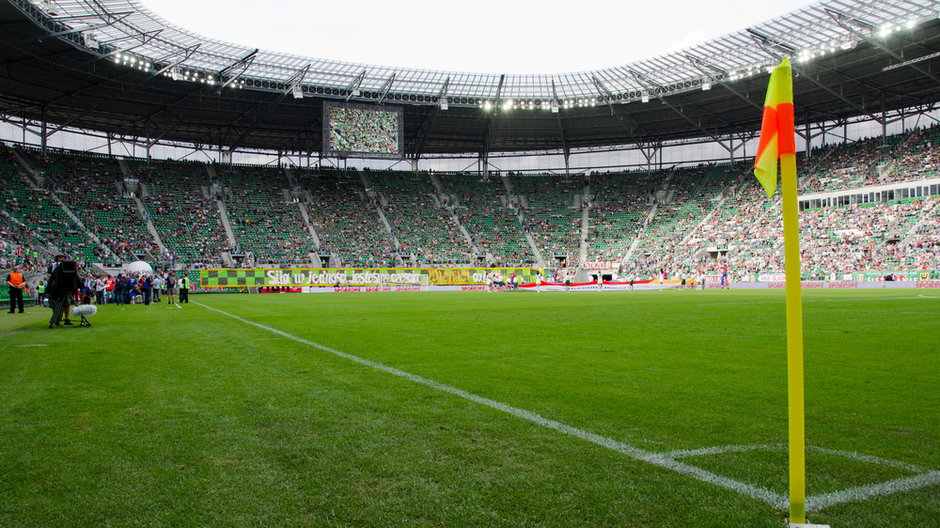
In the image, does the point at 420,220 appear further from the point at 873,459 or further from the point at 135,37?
the point at 873,459

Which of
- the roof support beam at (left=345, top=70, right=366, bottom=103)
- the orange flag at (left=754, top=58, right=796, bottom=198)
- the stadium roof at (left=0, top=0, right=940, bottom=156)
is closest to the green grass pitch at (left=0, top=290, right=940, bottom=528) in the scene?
the orange flag at (left=754, top=58, right=796, bottom=198)

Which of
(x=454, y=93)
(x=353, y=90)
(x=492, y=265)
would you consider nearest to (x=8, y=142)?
(x=353, y=90)

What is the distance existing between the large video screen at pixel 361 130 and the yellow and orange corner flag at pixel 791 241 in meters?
50.9

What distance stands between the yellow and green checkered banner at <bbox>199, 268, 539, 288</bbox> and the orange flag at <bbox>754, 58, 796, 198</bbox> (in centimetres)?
5010

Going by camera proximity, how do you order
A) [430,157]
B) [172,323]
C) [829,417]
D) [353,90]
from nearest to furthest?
1. [829,417]
2. [172,323]
3. [353,90]
4. [430,157]

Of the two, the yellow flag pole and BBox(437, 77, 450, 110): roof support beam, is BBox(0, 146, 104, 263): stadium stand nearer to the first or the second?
BBox(437, 77, 450, 110): roof support beam

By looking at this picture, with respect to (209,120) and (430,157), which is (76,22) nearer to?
(209,120)

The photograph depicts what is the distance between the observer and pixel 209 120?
59.1m

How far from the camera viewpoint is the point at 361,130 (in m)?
52.5

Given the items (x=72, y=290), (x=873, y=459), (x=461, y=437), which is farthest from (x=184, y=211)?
(x=873, y=459)

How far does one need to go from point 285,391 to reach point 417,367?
6.23 ft

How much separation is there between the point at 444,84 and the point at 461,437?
54.7m

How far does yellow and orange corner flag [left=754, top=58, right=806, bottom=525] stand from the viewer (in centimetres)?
278

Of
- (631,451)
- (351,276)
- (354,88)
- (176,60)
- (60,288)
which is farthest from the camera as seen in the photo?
(354,88)
